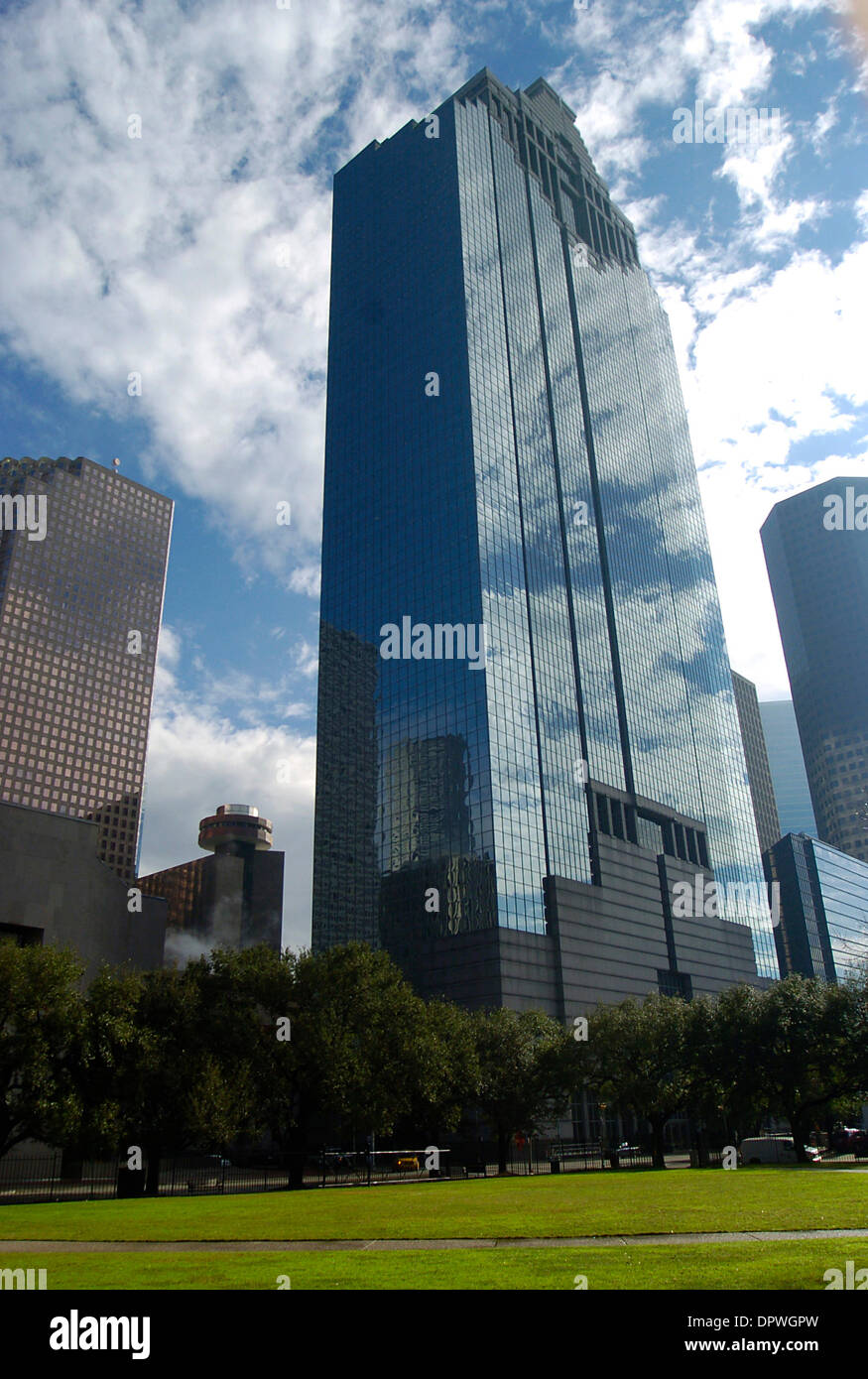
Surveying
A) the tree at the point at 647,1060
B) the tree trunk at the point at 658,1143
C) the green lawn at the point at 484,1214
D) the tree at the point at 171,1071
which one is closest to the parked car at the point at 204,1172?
the tree at the point at 171,1071

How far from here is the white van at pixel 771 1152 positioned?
59.0 m

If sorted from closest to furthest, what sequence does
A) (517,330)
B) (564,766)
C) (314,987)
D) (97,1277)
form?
1. (97,1277)
2. (314,987)
3. (564,766)
4. (517,330)

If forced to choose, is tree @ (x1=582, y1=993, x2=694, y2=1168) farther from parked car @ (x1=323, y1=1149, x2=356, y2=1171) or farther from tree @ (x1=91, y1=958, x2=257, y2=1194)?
tree @ (x1=91, y1=958, x2=257, y2=1194)

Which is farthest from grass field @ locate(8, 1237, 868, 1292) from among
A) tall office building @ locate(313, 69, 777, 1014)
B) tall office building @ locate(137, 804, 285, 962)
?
tall office building @ locate(137, 804, 285, 962)

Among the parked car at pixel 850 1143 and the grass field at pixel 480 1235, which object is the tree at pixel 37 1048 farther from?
the parked car at pixel 850 1143

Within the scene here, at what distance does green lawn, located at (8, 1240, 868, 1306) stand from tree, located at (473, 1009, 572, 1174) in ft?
186

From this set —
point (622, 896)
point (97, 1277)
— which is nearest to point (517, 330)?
point (622, 896)

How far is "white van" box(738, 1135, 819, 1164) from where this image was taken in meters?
59.0

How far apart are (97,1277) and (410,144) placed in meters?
181

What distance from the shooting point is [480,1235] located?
19562 mm

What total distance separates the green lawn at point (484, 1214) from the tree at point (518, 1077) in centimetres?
3433

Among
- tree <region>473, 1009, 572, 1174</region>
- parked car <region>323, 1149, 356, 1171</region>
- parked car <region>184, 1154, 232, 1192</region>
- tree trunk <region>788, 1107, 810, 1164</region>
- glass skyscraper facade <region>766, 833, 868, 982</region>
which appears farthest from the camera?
glass skyscraper facade <region>766, 833, 868, 982</region>
